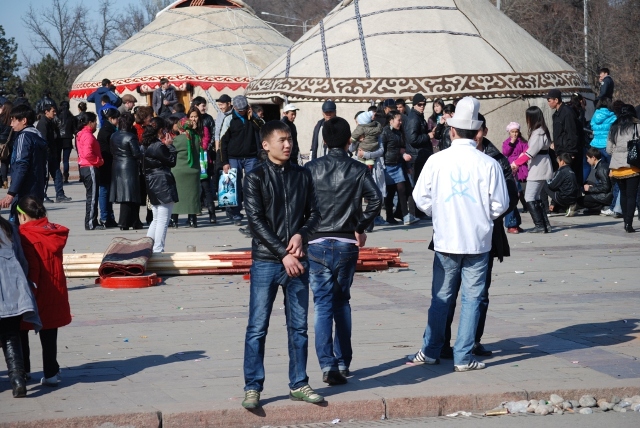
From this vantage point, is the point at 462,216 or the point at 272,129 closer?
the point at 272,129

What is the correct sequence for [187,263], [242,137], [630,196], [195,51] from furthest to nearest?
[195,51], [242,137], [630,196], [187,263]

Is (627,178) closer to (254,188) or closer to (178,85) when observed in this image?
(254,188)

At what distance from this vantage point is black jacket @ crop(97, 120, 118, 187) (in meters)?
15.6

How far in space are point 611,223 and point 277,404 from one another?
10.7 m

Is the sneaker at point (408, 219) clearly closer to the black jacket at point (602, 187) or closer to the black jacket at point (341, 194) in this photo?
the black jacket at point (602, 187)

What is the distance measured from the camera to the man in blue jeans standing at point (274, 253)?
19.6 feet

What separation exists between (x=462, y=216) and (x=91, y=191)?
9.42 m

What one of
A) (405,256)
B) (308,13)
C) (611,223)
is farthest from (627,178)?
(308,13)

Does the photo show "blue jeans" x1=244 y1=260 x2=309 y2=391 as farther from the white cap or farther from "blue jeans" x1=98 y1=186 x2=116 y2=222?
"blue jeans" x1=98 y1=186 x2=116 y2=222

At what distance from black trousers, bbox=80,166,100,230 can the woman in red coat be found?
28.0ft

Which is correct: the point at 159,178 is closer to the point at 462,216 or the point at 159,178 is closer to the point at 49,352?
the point at 49,352

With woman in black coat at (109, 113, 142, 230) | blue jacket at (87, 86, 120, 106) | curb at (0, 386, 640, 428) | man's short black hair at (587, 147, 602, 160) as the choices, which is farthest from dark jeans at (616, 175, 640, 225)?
blue jacket at (87, 86, 120, 106)

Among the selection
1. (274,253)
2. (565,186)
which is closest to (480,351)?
(274,253)

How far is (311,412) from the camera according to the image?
6105mm
